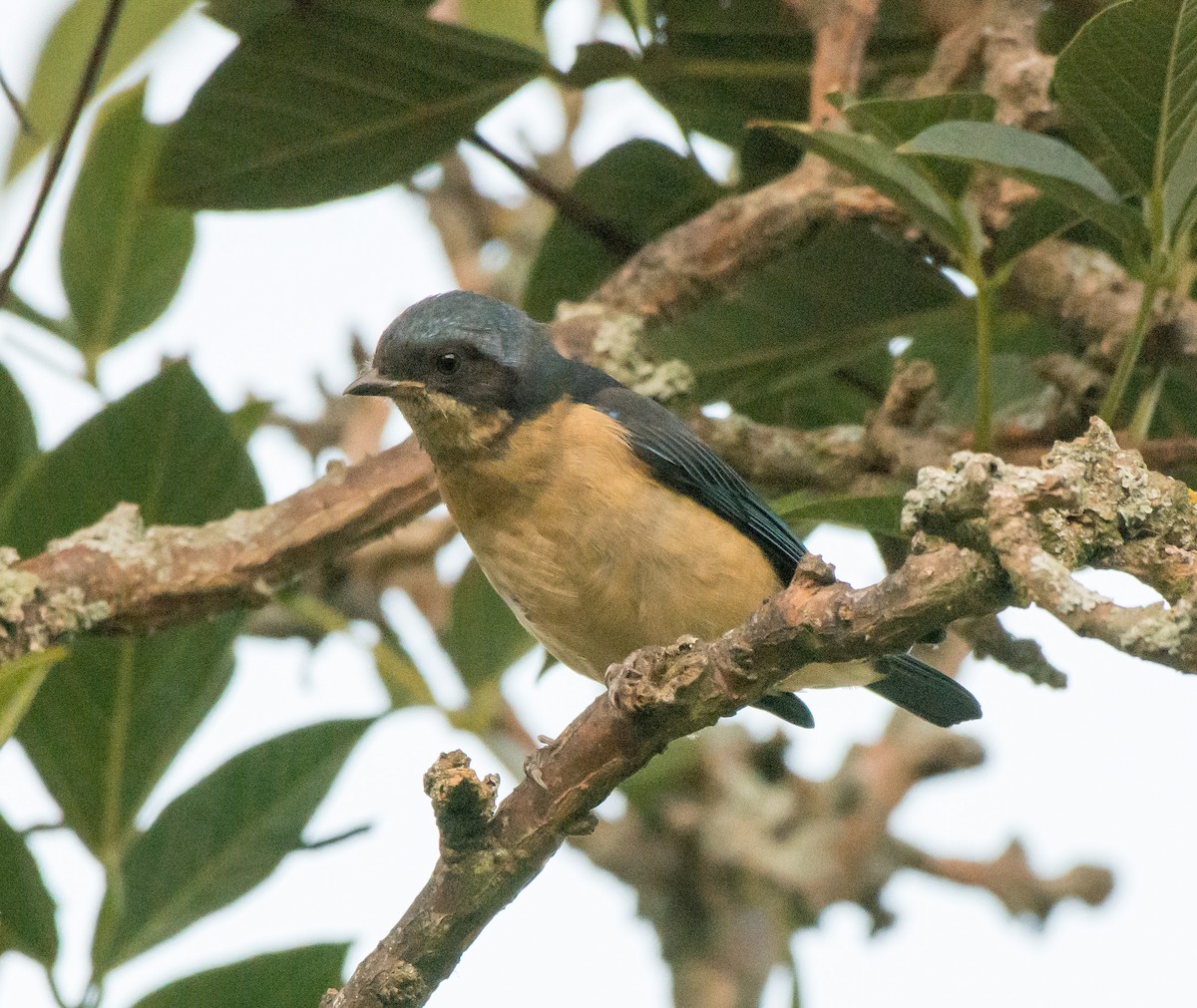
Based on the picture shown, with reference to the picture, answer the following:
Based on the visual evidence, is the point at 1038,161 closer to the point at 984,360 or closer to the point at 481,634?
the point at 984,360

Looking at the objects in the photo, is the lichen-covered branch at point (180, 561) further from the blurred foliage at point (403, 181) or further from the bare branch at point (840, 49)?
the bare branch at point (840, 49)

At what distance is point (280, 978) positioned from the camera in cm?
294

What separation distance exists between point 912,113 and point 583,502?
1182mm

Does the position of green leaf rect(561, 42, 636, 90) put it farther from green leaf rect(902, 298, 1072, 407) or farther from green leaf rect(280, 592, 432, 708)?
green leaf rect(280, 592, 432, 708)

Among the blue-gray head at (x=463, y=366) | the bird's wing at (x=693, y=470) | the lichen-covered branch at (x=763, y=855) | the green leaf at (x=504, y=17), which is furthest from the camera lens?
the lichen-covered branch at (x=763, y=855)

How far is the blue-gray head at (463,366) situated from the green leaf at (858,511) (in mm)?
917

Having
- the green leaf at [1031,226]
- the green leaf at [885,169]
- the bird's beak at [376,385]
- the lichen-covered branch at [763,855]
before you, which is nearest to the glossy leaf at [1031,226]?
the green leaf at [1031,226]

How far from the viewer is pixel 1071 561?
6.33 feet

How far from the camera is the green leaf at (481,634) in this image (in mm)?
4281

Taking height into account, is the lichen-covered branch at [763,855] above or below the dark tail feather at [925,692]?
below

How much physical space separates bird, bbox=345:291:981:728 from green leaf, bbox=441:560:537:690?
1.57ft

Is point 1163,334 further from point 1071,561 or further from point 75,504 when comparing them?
point 75,504

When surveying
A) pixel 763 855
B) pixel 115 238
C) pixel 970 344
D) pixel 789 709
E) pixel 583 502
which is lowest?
pixel 763 855

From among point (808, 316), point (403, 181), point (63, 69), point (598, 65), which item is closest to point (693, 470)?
point (808, 316)
